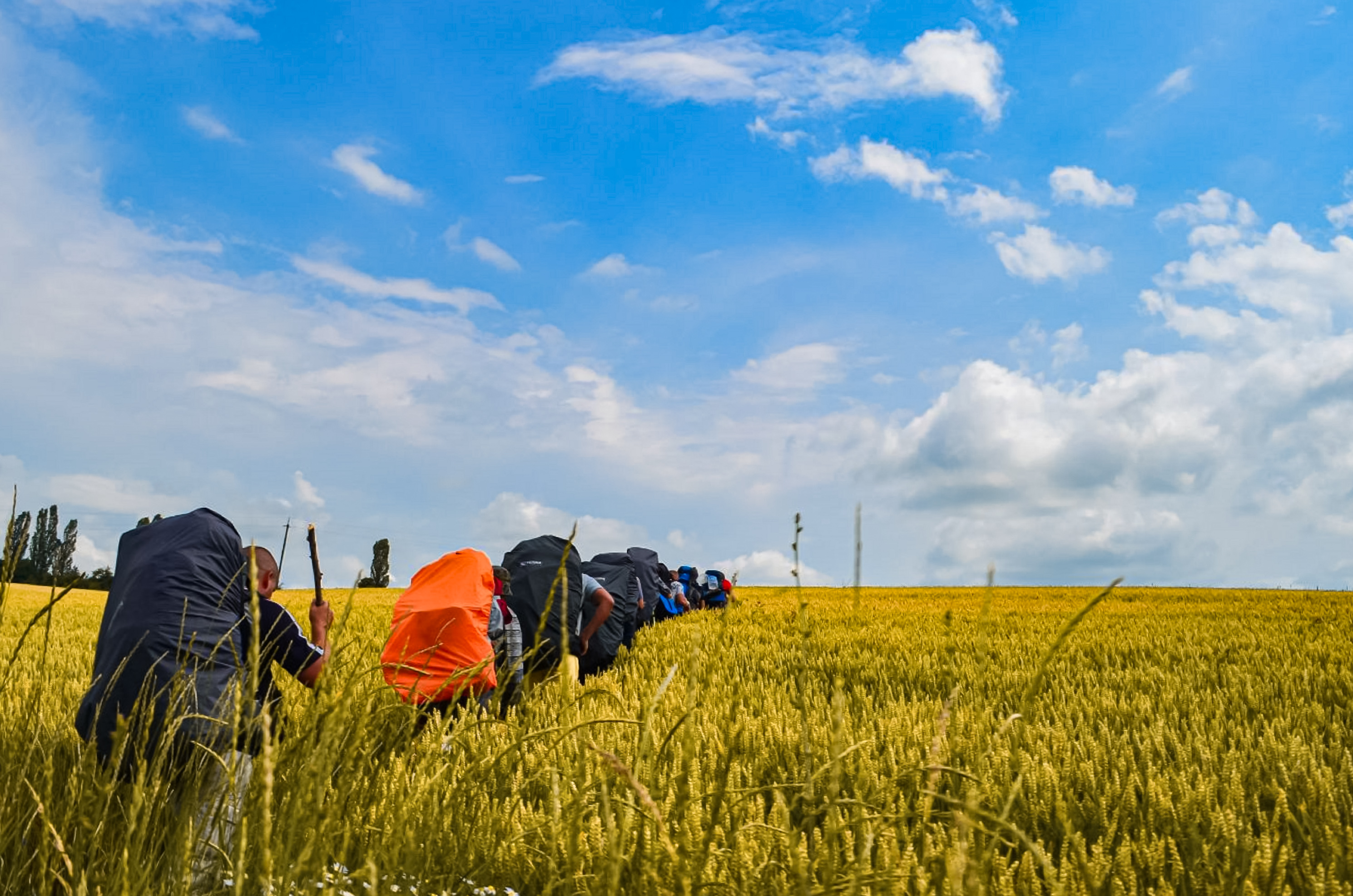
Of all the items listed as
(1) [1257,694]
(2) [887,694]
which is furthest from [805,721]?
(1) [1257,694]

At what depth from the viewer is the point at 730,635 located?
11.1 m

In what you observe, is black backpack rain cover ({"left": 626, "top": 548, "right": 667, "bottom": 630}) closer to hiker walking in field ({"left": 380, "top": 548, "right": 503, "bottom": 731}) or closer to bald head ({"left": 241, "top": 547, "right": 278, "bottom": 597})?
hiker walking in field ({"left": 380, "top": 548, "right": 503, "bottom": 731})

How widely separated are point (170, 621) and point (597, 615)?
15.0ft

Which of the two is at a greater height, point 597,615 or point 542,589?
point 542,589

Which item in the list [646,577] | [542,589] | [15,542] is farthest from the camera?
[646,577]

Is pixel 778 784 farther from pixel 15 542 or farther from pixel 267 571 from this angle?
pixel 267 571

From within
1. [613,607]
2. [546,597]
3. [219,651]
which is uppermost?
[546,597]

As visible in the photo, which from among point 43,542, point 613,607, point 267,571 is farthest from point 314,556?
point 43,542

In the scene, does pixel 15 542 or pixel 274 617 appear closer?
pixel 15 542

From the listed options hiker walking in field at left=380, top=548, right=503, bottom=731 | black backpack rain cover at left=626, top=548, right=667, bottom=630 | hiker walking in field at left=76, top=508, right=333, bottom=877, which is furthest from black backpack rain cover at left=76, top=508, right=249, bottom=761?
black backpack rain cover at left=626, top=548, right=667, bottom=630

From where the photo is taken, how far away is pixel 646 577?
1232 centimetres

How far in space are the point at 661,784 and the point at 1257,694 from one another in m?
5.51

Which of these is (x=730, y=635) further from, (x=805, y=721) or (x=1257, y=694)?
(x=805, y=721)

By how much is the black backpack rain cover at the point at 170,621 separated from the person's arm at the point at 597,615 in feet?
13.8
